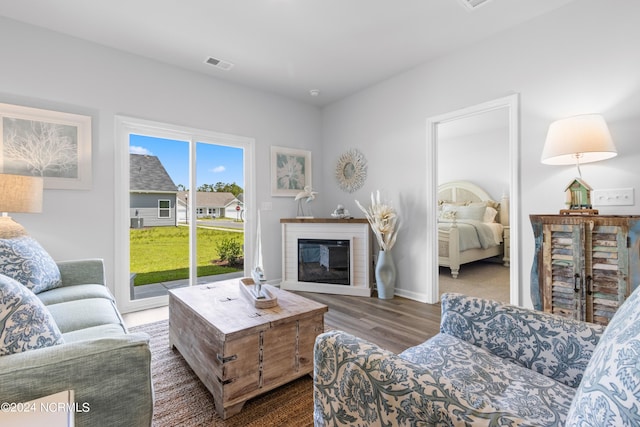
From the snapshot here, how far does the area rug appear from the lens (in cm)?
144

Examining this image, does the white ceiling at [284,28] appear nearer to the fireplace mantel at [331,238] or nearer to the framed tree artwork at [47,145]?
the framed tree artwork at [47,145]

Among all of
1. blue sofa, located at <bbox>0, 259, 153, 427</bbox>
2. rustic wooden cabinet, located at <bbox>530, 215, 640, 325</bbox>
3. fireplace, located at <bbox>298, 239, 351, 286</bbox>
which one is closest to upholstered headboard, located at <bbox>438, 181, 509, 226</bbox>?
fireplace, located at <bbox>298, 239, 351, 286</bbox>

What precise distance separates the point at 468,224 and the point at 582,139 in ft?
10.1

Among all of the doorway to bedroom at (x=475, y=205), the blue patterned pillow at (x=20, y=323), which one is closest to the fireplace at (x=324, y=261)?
the doorway to bedroom at (x=475, y=205)

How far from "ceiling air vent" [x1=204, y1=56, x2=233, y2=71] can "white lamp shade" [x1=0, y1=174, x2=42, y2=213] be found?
1914mm

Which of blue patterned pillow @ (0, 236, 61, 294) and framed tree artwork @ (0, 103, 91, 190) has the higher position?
framed tree artwork @ (0, 103, 91, 190)

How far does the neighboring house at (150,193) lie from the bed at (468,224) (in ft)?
12.3

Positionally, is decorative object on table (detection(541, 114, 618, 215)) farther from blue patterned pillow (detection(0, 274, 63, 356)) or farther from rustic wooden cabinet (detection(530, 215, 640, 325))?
blue patterned pillow (detection(0, 274, 63, 356))

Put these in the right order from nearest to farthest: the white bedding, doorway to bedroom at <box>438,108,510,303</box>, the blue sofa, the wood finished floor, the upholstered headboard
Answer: the blue sofa
the wood finished floor
doorway to bedroom at <box>438,108,510,303</box>
the white bedding
the upholstered headboard

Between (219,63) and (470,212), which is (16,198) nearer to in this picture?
(219,63)

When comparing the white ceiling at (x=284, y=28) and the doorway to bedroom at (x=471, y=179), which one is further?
the doorway to bedroom at (x=471, y=179)

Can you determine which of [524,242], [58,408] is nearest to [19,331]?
[58,408]

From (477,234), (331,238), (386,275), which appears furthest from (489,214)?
(331,238)

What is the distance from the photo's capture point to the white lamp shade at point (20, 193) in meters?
1.99
